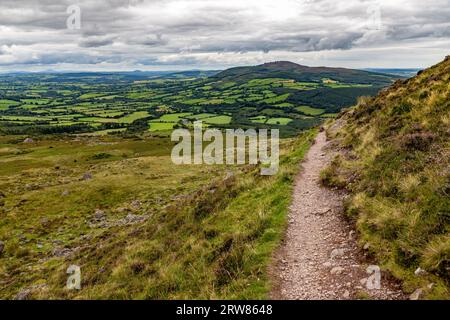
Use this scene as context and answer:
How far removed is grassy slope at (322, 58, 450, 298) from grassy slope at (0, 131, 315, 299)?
327cm

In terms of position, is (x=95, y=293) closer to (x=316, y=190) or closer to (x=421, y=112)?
(x=316, y=190)

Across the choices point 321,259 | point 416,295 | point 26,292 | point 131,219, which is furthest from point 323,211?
point 131,219

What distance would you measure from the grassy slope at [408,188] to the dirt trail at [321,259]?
1.94ft

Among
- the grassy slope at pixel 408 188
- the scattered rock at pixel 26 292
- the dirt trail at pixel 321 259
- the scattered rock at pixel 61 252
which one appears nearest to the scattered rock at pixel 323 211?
the dirt trail at pixel 321 259

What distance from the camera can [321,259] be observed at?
10.7 metres

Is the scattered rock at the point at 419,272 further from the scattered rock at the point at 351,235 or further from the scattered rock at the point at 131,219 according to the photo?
the scattered rock at the point at 131,219

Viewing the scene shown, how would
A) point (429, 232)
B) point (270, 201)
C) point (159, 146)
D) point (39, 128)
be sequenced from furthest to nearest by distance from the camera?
point (39, 128) → point (159, 146) → point (270, 201) → point (429, 232)

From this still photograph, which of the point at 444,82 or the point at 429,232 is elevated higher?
the point at 444,82

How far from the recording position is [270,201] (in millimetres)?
16688

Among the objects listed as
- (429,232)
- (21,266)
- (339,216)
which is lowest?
(21,266)

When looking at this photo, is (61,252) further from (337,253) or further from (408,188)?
(408,188)
